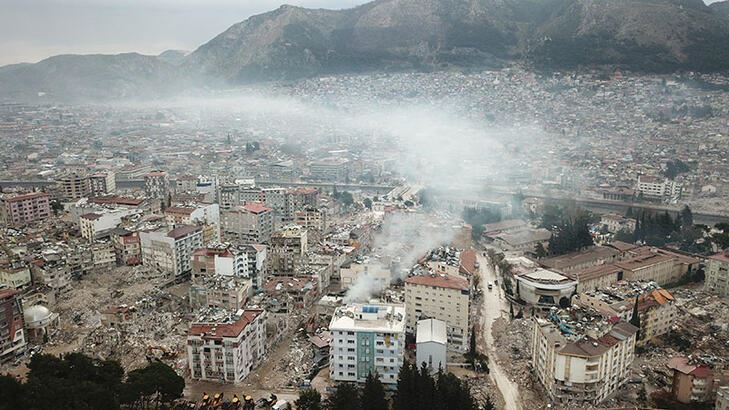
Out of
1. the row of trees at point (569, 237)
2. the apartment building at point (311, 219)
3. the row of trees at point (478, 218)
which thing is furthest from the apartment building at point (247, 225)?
the row of trees at point (569, 237)

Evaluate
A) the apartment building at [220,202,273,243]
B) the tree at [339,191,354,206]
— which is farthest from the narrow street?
the tree at [339,191,354,206]

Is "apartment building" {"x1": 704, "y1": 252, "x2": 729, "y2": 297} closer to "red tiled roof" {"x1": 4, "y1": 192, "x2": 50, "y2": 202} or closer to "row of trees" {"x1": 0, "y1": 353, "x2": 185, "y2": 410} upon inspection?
"row of trees" {"x1": 0, "y1": 353, "x2": 185, "y2": 410}

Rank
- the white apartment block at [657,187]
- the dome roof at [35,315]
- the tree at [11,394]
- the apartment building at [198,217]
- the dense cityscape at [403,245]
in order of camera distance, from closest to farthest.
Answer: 1. the tree at [11,394]
2. the dense cityscape at [403,245]
3. the dome roof at [35,315]
4. the apartment building at [198,217]
5. the white apartment block at [657,187]

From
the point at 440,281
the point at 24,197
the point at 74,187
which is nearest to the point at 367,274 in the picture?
the point at 440,281

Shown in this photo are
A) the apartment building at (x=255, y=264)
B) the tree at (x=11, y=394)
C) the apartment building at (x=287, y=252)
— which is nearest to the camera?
the tree at (x=11, y=394)

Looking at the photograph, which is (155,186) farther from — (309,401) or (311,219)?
(309,401)

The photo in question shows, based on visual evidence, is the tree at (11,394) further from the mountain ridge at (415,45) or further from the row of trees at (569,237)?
the mountain ridge at (415,45)

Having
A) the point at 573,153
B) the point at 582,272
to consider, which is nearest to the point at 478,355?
the point at 582,272

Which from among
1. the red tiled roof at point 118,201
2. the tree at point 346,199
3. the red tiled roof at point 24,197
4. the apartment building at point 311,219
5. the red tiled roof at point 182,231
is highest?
the red tiled roof at point 24,197
